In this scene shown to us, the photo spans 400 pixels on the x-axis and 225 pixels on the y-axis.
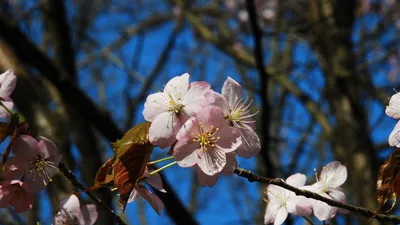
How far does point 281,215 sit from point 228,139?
271mm

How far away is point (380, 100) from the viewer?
310 centimetres

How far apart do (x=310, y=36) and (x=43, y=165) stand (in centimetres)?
236

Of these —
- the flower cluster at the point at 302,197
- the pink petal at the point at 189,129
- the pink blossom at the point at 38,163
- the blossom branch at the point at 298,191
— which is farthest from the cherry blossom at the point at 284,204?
the pink blossom at the point at 38,163

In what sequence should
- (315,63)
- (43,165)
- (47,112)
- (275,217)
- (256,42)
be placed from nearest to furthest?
1. (43,165)
2. (275,217)
3. (256,42)
4. (47,112)
5. (315,63)

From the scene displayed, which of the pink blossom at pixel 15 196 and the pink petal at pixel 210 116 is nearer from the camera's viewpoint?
the pink petal at pixel 210 116

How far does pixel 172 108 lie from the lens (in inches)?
36.7

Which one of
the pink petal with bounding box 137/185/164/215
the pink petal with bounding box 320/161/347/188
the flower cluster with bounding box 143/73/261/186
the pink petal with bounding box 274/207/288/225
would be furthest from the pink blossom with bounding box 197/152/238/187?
the pink petal with bounding box 320/161/347/188

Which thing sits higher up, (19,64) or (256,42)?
(19,64)

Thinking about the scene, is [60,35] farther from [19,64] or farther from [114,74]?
[114,74]

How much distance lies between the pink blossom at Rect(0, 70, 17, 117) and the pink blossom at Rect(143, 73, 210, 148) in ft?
0.93

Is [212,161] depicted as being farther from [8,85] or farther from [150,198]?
[8,85]

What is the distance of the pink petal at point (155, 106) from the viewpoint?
950 mm

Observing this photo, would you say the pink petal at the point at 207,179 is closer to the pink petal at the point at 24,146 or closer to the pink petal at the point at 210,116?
the pink petal at the point at 210,116

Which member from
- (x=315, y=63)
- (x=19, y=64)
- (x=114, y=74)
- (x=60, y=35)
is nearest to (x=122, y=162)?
(x=19, y=64)
